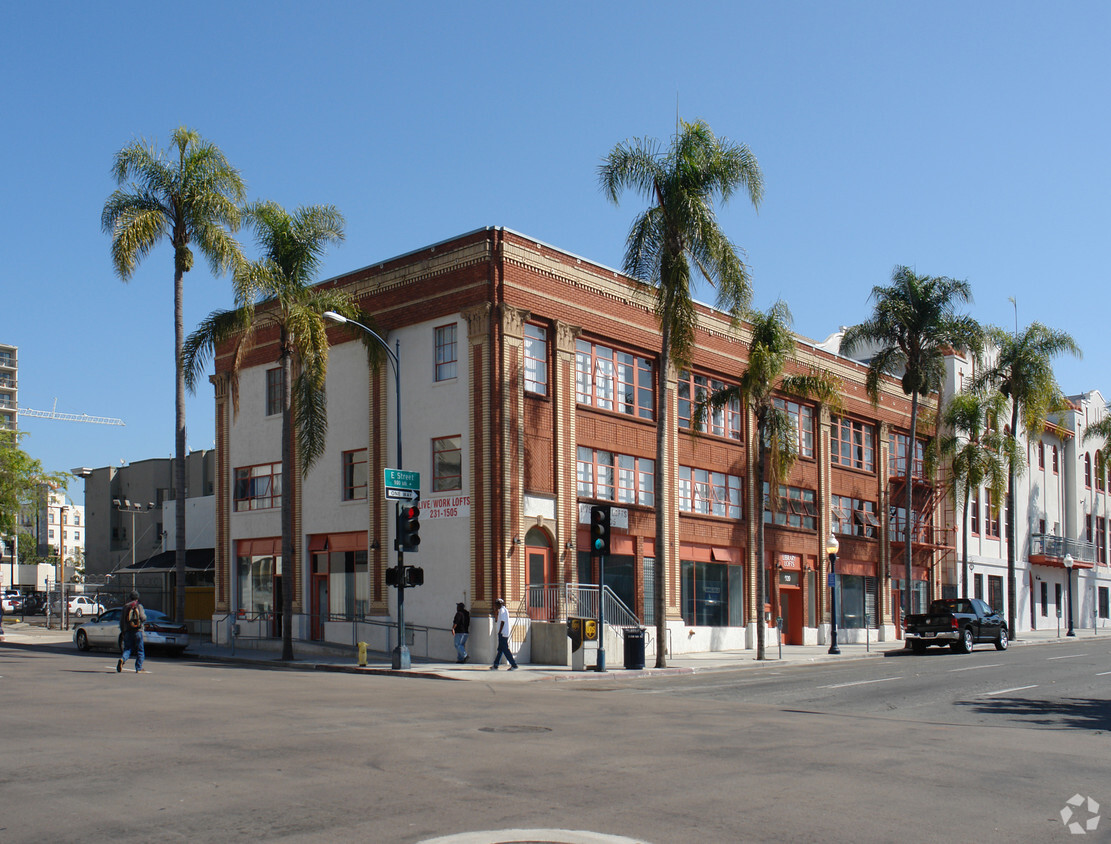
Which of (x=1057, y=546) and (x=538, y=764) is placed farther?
(x=1057, y=546)

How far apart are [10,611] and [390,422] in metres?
52.5

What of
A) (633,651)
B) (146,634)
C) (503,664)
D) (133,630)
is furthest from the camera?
(146,634)

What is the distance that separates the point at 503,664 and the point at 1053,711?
588 inches

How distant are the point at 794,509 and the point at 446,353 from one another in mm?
17678

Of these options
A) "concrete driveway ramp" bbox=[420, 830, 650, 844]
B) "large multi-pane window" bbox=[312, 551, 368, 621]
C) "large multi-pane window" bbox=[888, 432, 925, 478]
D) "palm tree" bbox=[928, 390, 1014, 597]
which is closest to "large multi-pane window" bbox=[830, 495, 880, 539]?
"large multi-pane window" bbox=[888, 432, 925, 478]

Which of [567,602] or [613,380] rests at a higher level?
[613,380]

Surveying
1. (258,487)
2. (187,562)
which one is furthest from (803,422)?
(187,562)

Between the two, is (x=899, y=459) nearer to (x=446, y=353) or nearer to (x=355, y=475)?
(x=446, y=353)

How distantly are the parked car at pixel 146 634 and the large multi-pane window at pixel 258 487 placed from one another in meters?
6.00

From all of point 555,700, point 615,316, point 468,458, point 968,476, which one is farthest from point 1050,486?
point 555,700

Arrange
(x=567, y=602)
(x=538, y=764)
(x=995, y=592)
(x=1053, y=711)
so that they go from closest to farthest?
1. (x=538, y=764)
2. (x=1053, y=711)
3. (x=567, y=602)
4. (x=995, y=592)

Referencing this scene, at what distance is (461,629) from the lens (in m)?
29.0

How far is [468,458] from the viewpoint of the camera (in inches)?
1220

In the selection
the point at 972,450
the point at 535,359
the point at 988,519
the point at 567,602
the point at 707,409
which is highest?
the point at 535,359
